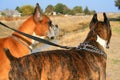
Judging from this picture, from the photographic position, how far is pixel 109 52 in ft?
76.6

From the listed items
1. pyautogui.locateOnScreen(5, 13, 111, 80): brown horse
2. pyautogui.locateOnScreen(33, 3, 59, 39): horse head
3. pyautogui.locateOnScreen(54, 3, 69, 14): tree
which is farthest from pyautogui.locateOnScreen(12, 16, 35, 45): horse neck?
pyautogui.locateOnScreen(54, 3, 69, 14): tree

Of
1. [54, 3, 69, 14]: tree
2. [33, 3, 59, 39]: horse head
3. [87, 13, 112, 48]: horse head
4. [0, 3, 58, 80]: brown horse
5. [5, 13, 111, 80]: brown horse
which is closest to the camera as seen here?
[5, 13, 111, 80]: brown horse

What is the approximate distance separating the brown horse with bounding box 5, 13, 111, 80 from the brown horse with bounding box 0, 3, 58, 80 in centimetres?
276

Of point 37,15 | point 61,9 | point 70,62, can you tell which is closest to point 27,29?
point 37,15

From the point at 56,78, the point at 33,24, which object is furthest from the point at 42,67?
the point at 33,24

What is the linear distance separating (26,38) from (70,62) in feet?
11.9

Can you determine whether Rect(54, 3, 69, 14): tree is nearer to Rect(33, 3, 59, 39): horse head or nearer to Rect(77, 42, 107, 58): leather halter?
Rect(33, 3, 59, 39): horse head

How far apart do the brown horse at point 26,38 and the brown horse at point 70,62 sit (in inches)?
109

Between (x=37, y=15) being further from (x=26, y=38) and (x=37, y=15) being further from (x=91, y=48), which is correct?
(x=91, y=48)

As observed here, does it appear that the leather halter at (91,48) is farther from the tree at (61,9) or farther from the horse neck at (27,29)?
the tree at (61,9)

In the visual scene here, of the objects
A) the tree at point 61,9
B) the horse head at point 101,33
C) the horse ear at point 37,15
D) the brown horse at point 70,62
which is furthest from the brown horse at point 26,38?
the tree at point 61,9

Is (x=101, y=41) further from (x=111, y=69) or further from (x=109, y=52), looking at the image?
(x=109, y=52)

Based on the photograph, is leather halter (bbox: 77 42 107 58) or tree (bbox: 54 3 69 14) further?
tree (bbox: 54 3 69 14)

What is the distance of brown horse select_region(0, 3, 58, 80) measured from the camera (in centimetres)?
960
